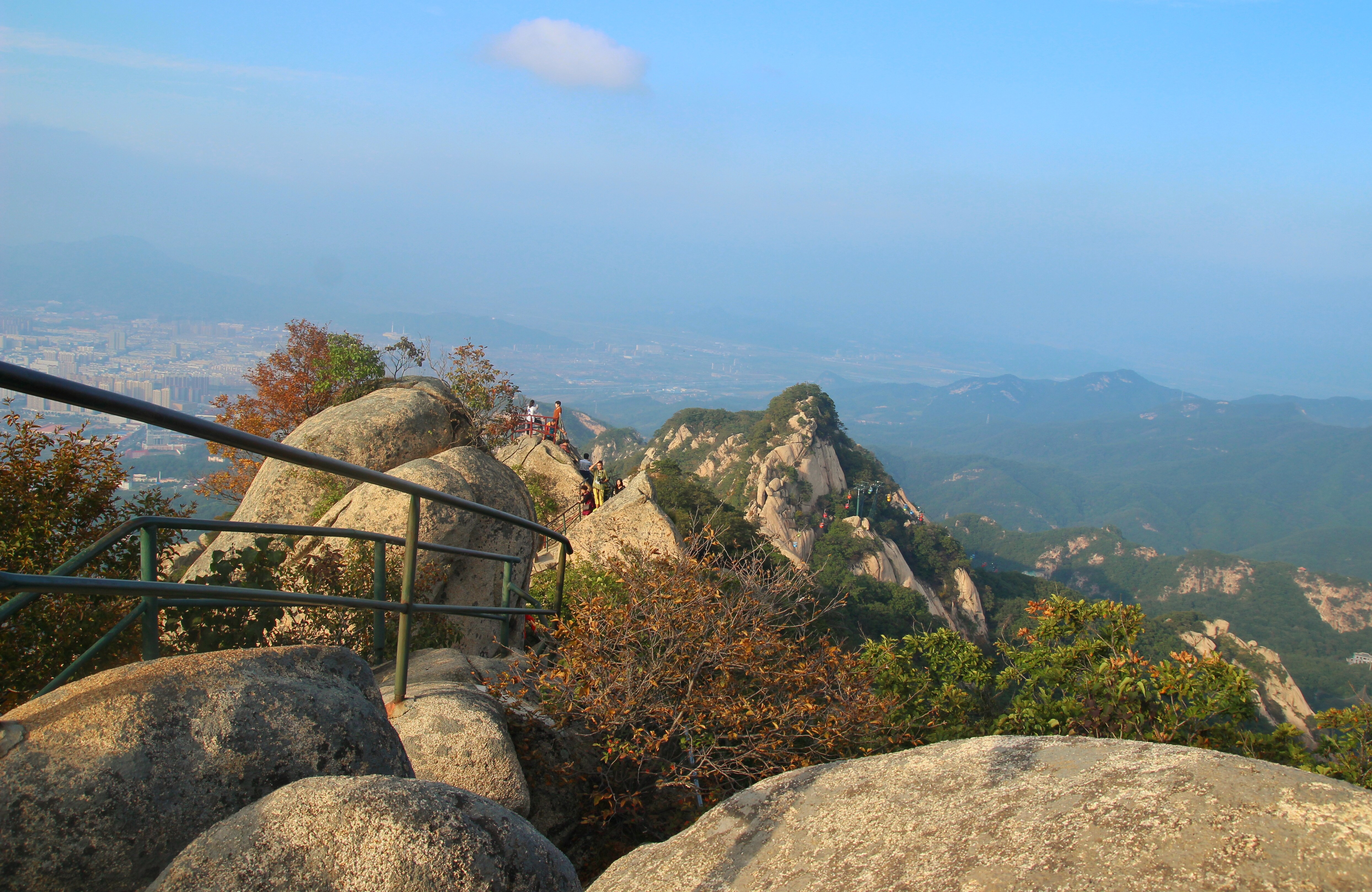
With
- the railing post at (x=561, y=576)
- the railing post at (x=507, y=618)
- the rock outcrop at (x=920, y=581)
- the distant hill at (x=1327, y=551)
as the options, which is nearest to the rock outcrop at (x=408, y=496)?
the railing post at (x=507, y=618)

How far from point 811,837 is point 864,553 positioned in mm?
53674

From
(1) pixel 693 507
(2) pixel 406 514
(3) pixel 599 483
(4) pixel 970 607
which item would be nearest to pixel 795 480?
(4) pixel 970 607

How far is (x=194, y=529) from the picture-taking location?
12.0 feet

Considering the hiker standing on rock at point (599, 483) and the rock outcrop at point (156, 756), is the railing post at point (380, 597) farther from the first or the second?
the hiker standing on rock at point (599, 483)

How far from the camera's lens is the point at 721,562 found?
14.7 m

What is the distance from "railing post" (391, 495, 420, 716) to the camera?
3803 mm

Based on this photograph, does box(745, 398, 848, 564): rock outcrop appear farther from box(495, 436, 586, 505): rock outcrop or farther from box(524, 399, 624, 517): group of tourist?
box(495, 436, 586, 505): rock outcrop

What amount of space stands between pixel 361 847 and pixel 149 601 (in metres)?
1.61

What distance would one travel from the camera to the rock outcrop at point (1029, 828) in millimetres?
2336

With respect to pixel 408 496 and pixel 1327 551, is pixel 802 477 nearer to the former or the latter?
pixel 408 496

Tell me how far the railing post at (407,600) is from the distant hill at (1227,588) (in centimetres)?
9255

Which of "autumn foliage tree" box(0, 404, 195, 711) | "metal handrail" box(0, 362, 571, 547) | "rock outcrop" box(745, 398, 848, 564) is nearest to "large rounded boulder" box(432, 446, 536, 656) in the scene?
"autumn foliage tree" box(0, 404, 195, 711)

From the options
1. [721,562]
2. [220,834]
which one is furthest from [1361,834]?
[721,562]

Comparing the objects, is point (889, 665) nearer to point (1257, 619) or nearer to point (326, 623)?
point (326, 623)
